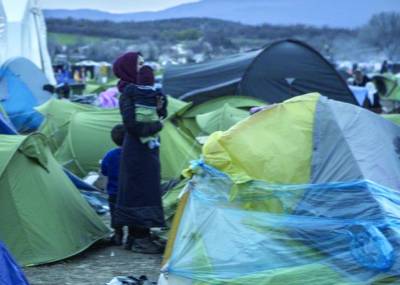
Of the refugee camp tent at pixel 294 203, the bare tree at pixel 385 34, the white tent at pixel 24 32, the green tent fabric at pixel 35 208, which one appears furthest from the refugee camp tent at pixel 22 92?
the bare tree at pixel 385 34

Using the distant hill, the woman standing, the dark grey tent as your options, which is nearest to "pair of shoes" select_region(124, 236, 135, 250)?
the woman standing

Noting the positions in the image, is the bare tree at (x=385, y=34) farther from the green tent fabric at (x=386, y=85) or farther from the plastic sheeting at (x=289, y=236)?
the plastic sheeting at (x=289, y=236)

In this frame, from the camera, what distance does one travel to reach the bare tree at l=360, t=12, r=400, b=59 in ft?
220

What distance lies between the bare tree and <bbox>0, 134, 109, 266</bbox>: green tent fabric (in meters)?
62.3

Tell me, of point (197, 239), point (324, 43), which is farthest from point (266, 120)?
point (324, 43)

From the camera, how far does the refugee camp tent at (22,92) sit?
13852mm

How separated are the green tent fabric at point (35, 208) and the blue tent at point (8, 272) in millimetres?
1518

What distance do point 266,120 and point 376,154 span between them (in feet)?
2.45

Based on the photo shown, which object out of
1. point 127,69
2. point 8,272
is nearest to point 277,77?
point 127,69

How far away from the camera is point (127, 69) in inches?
242

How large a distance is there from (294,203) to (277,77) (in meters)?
9.34

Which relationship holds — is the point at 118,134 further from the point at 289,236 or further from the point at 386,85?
the point at 386,85

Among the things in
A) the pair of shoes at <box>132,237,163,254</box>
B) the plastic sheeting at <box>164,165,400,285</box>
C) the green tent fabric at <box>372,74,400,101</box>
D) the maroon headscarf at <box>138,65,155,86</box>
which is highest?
the maroon headscarf at <box>138,65,155,86</box>

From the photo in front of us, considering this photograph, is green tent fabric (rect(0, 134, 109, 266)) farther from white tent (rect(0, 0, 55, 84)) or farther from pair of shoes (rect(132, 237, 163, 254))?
white tent (rect(0, 0, 55, 84))
